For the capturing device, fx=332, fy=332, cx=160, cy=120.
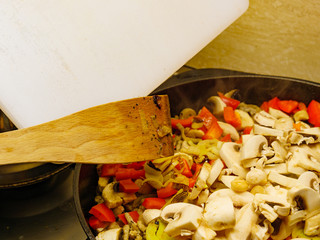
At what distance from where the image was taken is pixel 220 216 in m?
0.92

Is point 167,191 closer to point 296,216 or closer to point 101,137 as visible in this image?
point 101,137

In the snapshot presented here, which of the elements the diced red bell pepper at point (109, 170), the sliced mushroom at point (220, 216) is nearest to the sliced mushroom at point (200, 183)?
the sliced mushroom at point (220, 216)

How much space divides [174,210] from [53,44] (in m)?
0.72

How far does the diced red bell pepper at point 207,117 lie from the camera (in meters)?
1.39

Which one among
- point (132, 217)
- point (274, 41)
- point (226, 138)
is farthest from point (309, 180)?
point (274, 41)

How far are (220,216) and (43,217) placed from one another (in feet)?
2.46

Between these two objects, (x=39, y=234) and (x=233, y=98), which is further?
(x=233, y=98)

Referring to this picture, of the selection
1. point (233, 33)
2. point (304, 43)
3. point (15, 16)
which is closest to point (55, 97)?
point (15, 16)

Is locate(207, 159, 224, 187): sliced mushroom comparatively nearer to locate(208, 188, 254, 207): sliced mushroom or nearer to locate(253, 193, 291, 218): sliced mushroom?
locate(208, 188, 254, 207): sliced mushroom

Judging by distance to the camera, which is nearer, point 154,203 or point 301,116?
point 154,203

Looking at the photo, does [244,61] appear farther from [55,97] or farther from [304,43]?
[55,97]

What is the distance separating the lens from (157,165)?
1168 mm

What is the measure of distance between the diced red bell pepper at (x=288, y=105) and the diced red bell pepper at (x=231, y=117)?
21 cm

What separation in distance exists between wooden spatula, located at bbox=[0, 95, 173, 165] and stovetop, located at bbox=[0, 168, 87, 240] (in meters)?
0.42
